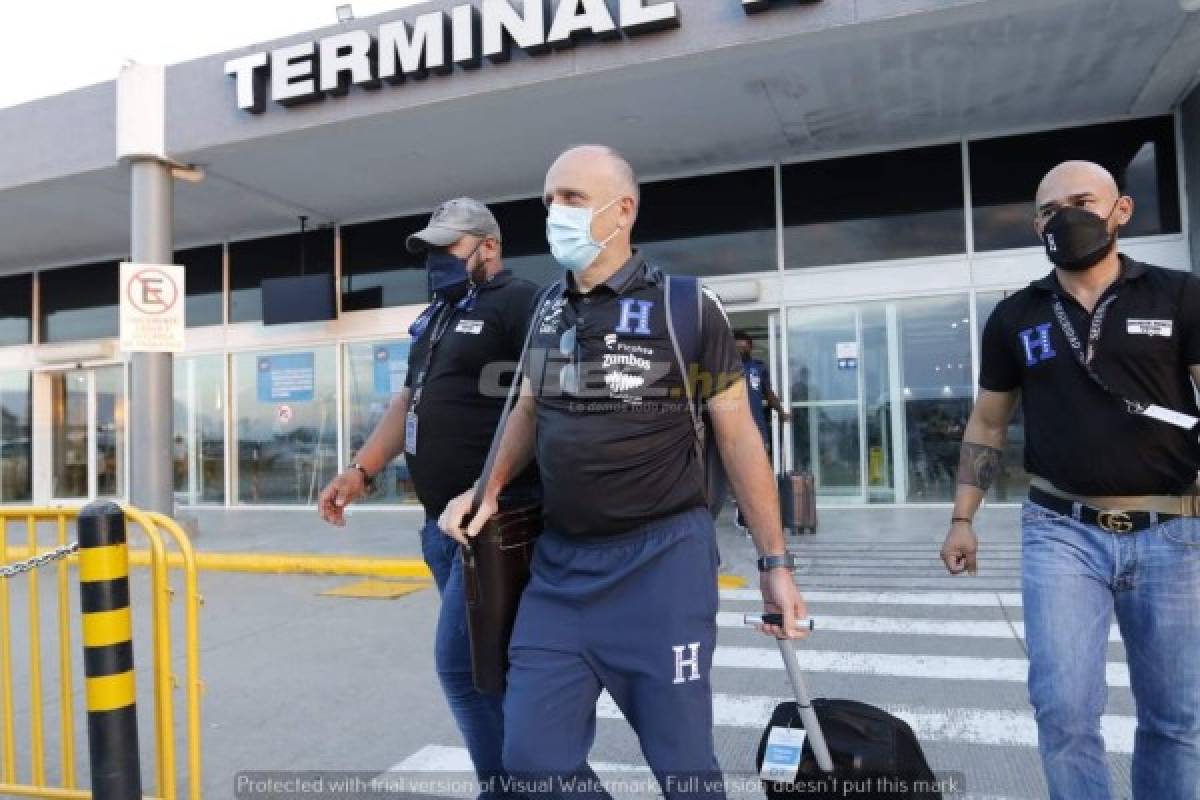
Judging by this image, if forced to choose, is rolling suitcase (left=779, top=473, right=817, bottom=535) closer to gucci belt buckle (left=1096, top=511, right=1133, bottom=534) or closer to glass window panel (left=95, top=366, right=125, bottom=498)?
gucci belt buckle (left=1096, top=511, right=1133, bottom=534)

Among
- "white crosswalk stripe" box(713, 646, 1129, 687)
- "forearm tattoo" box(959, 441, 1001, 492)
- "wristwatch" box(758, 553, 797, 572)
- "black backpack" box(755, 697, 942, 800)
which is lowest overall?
"white crosswalk stripe" box(713, 646, 1129, 687)

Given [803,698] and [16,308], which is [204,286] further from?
[803,698]

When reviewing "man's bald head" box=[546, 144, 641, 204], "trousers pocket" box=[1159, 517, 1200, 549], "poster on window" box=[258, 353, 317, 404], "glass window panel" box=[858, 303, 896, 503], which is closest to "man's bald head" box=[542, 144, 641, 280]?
"man's bald head" box=[546, 144, 641, 204]

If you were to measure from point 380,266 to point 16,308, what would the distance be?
8482 mm

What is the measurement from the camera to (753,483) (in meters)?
2.37

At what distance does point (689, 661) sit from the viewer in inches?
87.4

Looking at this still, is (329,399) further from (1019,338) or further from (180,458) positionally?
(1019,338)

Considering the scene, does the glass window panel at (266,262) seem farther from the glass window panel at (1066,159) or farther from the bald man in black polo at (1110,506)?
the bald man in black polo at (1110,506)

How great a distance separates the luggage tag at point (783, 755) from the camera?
2393mm

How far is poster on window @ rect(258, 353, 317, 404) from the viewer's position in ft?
48.7

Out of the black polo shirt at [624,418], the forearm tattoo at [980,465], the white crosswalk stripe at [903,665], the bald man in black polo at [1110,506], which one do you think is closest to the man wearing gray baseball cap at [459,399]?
the black polo shirt at [624,418]

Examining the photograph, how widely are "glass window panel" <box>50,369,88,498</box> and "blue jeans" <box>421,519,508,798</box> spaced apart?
16712 millimetres

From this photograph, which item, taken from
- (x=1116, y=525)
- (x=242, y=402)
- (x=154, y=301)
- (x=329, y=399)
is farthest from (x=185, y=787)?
(x=242, y=402)

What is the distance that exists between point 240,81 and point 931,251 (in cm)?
871
